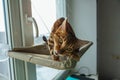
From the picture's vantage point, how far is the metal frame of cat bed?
80 centimetres

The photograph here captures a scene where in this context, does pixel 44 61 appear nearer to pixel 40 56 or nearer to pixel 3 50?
pixel 40 56

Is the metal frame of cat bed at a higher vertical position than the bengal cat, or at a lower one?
lower

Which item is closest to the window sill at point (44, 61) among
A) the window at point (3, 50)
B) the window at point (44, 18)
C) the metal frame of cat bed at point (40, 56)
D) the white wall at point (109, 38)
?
the metal frame of cat bed at point (40, 56)

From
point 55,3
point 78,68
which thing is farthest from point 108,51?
point 55,3

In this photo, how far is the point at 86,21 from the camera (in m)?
1.89

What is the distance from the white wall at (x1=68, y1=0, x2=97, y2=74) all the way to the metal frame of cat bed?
0.93 m

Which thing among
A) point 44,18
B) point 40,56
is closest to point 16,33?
point 40,56

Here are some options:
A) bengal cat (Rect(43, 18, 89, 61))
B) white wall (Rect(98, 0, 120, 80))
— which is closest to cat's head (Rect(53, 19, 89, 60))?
bengal cat (Rect(43, 18, 89, 61))

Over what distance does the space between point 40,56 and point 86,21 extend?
3.62 ft

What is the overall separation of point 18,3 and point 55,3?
78 centimetres

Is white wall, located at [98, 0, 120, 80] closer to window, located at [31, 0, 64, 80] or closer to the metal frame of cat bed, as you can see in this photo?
window, located at [31, 0, 64, 80]

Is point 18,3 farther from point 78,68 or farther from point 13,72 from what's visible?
point 78,68

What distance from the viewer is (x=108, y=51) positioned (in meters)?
2.27

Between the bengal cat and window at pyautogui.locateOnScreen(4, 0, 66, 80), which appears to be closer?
the bengal cat
